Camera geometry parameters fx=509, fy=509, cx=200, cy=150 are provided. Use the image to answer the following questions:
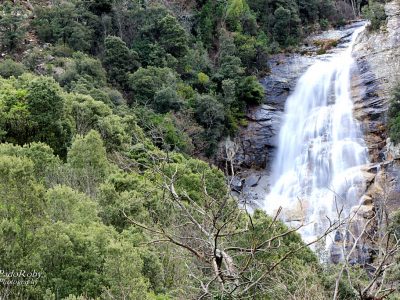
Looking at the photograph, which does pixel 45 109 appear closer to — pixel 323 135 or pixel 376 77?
pixel 323 135

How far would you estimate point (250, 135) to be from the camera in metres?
38.0

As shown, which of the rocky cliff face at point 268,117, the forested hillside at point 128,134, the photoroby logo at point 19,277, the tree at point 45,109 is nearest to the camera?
the photoroby logo at point 19,277

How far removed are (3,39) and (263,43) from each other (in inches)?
840

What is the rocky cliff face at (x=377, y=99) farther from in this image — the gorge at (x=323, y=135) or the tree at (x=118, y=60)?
the tree at (x=118, y=60)

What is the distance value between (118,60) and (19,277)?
97.0ft

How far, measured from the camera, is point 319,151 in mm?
34844

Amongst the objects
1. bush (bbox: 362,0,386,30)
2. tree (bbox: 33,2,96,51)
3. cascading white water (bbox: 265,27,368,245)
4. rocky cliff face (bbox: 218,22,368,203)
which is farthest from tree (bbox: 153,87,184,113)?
bush (bbox: 362,0,386,30)

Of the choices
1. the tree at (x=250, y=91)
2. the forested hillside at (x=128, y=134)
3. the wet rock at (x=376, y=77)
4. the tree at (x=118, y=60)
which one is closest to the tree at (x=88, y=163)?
the forested hillside at (x=128, y=134)

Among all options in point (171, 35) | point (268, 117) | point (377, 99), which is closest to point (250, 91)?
point (268, 117)

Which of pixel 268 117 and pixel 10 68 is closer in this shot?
pixel 10 68

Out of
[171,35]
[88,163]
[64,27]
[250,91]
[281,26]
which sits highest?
[64,27]

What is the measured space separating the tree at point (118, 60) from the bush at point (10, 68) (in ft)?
22.4

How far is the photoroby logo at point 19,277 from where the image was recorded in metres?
11.2

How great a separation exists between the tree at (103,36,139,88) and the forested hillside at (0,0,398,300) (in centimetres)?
11
